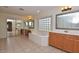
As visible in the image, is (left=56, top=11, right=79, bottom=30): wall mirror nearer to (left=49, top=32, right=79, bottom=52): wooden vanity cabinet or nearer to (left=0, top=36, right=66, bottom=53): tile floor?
(left=49, top=32, right=79, bottom=52): wooden vanity cabinet

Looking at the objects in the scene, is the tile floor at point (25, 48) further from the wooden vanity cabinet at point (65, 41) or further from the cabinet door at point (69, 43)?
the cabinet door at point (69, 43)

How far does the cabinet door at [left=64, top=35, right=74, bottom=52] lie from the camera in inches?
194

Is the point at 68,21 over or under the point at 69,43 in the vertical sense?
over

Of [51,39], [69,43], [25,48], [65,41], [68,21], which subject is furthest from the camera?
[51,39]

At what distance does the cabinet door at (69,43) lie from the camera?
16.2 feet

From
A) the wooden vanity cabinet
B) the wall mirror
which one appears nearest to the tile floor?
the wooden vanity cabinet

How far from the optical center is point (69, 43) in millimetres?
5098

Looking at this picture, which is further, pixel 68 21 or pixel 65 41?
pixel 68 21

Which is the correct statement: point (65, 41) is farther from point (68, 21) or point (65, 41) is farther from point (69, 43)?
point (68, 21)

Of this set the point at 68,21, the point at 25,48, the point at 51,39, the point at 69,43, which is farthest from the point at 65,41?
the point at 25,48

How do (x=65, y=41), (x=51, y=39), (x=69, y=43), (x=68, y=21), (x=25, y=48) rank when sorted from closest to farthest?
(x=69, y=43), (x=65, y=41), (x=68, y=21), (x=25, y=48), (x=51, y=39)
